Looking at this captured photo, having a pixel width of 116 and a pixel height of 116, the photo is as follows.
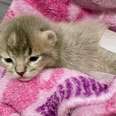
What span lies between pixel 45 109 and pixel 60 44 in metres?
0.25

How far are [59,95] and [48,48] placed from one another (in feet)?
0.56

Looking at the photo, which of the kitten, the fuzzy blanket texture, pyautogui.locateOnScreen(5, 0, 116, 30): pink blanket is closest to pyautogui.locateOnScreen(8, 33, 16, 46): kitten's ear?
the kitten

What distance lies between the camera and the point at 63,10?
1.59 meters

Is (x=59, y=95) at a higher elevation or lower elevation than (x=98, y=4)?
lower

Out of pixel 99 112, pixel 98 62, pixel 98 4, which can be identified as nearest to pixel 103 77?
pixel 98 62

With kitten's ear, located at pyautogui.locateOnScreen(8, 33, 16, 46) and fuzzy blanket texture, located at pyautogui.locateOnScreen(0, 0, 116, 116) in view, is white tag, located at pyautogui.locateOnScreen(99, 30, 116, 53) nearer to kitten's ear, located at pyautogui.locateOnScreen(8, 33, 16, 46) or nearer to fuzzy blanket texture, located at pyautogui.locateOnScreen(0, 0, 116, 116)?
fuzzy blanket texture, located at pyautogui.locateOnScreen(0, 0, 116, 116)

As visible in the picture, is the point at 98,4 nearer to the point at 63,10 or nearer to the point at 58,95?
the point at 63,10

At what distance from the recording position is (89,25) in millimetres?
1437

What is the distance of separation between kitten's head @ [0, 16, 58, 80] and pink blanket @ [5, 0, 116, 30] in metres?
0.25

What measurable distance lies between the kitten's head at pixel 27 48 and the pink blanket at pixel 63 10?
25 centimetres

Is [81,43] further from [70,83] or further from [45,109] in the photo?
[45,109]

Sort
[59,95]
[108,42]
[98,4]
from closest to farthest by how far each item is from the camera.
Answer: [59,95] < [108,42] < [98,4]

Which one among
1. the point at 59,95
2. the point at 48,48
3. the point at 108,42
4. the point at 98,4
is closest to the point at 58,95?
the point at 59,95

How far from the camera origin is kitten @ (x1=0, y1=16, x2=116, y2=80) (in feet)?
4.15
